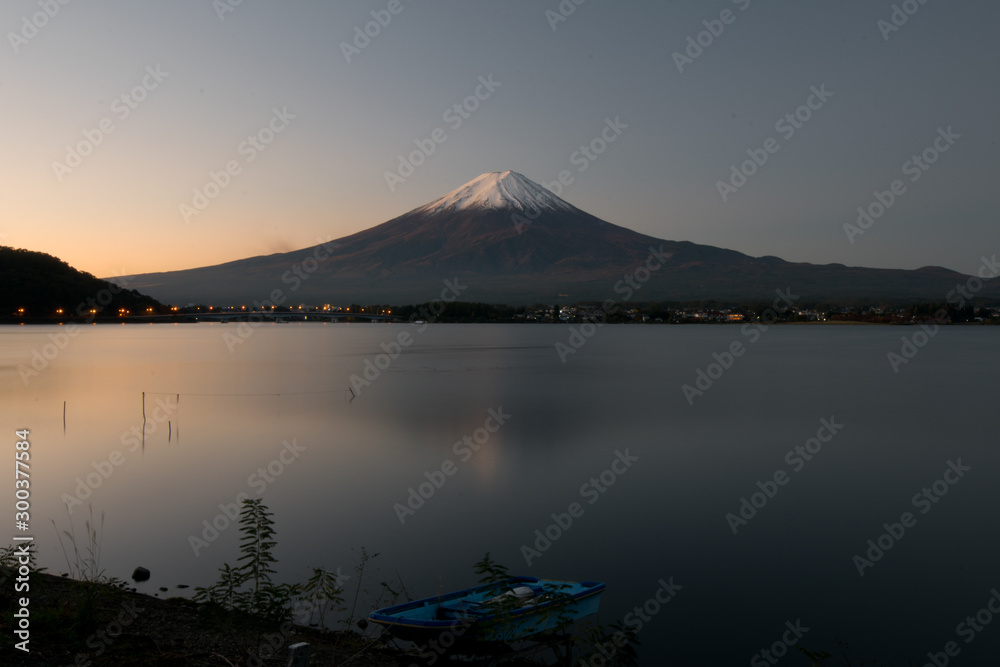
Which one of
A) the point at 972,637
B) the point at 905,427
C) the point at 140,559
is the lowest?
the point at 140,559

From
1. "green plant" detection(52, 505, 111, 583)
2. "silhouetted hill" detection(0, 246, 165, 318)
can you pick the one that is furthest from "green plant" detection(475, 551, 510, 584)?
"silhouetted hill" detection(0, 246, 165, 318)

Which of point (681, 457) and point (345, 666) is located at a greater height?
point (681, 457)

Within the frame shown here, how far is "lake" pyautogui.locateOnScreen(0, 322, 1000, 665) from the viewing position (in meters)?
6.38

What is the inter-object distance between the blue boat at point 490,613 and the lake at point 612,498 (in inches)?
24.1

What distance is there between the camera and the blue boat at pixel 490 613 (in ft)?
16.9

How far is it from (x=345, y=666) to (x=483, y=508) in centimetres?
503

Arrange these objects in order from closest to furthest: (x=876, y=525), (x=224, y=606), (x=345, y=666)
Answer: (x=345, y=666)
(x=224, y=606)
(x=876, y=525)

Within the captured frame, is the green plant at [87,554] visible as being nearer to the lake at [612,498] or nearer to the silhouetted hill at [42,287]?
the lake at [612,498]

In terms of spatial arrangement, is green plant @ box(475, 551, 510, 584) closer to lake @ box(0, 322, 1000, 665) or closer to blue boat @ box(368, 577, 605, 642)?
blue boat @ box(368, 577, 605, 642)

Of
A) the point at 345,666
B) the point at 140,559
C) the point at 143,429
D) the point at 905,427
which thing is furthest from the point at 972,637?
the point at 143,429

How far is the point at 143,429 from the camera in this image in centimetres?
1631

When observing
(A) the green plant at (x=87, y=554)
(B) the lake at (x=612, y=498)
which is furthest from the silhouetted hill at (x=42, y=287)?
(A) the green plant at (x=87, y=554)

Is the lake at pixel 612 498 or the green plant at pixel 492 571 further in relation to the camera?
the lake at pixel 612 498

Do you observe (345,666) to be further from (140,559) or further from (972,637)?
(972,637)
